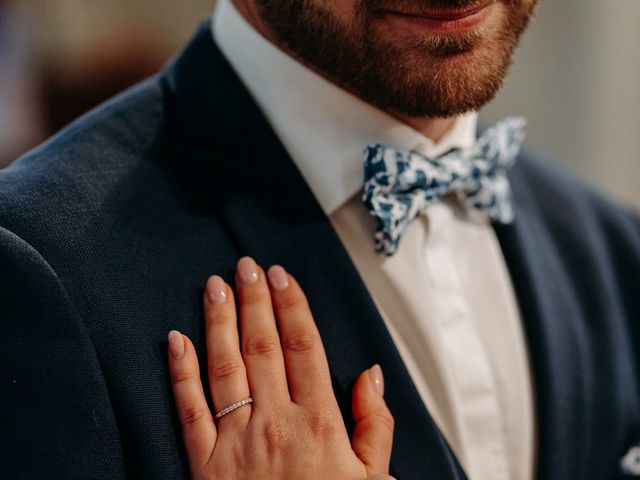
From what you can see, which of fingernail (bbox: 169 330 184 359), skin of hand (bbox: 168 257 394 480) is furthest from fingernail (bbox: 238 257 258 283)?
fingernail (bbox: 169 330 184 359)

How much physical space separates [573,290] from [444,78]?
441 mm

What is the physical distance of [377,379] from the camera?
0.94 meters

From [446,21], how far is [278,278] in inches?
14.9

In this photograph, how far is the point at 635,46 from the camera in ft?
10.0

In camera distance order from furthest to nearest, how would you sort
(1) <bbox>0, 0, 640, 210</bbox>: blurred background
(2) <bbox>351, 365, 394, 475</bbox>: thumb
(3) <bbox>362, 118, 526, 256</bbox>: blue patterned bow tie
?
(1) <bbox>0, 0, 640, 210</bbox>: blurred background → (3) <bbox>362, 118, 526, 256</bbox>: blue patterned bow tie → (2) <bbox>351, 365, 394, 475</bbox>: thumb

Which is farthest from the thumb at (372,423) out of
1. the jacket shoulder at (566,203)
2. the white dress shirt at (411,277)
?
the jacket shoulder at (566,203)

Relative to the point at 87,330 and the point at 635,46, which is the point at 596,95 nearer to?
the point at 635,46

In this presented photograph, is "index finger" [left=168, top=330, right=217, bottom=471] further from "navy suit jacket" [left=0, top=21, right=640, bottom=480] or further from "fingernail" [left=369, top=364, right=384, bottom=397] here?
"fingernail" [left=369, top=364, right=384, bottom=397]

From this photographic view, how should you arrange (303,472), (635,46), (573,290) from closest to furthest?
1. (303,472)
2. (573,290)
3. (635,46)

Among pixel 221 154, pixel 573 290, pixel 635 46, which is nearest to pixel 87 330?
pixel 221 154

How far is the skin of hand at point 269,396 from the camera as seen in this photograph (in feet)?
2.77

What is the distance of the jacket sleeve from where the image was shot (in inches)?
31.1

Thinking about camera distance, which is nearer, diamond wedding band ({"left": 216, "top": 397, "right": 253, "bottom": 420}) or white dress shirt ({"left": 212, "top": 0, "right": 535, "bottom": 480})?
diamond wedding band ({"left": 216, "top": 397, "right": 253, "bottom": 420})

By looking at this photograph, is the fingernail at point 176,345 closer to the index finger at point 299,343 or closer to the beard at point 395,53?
the index finger at point 299,343
